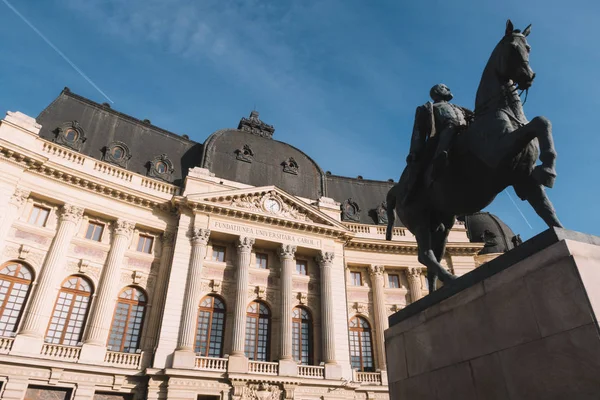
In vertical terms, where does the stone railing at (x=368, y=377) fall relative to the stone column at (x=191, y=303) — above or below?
below

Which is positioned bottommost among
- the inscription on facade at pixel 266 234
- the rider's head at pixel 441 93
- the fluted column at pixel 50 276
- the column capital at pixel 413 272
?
the rider's head at pixel 441 93

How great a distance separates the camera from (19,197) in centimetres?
2361

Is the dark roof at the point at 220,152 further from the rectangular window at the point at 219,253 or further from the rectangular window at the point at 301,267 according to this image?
the rectangular window at the point at 301,267

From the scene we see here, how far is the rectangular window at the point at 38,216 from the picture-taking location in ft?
80.4

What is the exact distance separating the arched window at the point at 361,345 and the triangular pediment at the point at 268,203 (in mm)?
7411

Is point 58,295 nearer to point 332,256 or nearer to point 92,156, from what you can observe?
point 92,156

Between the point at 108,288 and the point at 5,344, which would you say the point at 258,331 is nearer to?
the point at 108,288

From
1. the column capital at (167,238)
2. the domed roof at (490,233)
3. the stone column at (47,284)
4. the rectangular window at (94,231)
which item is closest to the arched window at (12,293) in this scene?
the stone column at (47,284)

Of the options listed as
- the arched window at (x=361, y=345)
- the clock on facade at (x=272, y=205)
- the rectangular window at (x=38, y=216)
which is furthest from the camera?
the clock on facade at (x=272, y=205)

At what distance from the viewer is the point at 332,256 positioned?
31.0 m

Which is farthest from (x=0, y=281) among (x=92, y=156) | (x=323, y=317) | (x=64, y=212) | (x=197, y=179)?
(x=323, y=317)

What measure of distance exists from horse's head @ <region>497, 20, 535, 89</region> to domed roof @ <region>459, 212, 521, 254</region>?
3488 cm

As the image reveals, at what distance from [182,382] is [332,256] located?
1365 cm

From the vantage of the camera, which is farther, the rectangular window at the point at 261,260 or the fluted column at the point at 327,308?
the rectangular window at the point at 261,260
